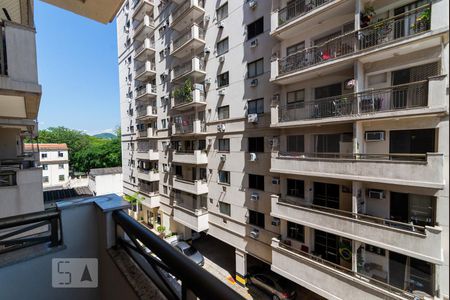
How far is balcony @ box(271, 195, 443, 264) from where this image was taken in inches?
169

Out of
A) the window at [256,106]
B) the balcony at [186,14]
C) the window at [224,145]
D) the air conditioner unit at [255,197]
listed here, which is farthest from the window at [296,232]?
the balcony at [186,14]

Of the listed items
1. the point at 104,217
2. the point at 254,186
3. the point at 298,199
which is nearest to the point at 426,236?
the point at 298,199

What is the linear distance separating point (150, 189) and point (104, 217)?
45.1ft

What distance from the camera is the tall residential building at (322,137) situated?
4.57 meters

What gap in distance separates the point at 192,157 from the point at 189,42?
6.13m

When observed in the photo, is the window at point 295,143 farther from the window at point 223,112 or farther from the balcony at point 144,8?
the balcony at point 144,8

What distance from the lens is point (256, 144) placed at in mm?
8391

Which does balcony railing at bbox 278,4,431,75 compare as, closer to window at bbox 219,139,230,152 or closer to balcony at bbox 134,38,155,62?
window at bbox 219,139,230,152

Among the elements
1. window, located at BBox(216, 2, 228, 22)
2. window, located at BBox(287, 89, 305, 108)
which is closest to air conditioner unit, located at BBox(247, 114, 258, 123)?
window, located at BBox(287, 89, 305, 108)

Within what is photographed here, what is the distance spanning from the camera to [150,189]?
14.9 metres

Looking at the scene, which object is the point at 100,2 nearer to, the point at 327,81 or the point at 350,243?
the point at 327,81

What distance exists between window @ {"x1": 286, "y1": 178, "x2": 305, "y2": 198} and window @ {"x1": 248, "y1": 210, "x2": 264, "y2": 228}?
1.71 m

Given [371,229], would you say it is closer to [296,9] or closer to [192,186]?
[296,9]

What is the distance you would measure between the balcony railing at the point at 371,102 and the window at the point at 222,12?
6.27 meters
